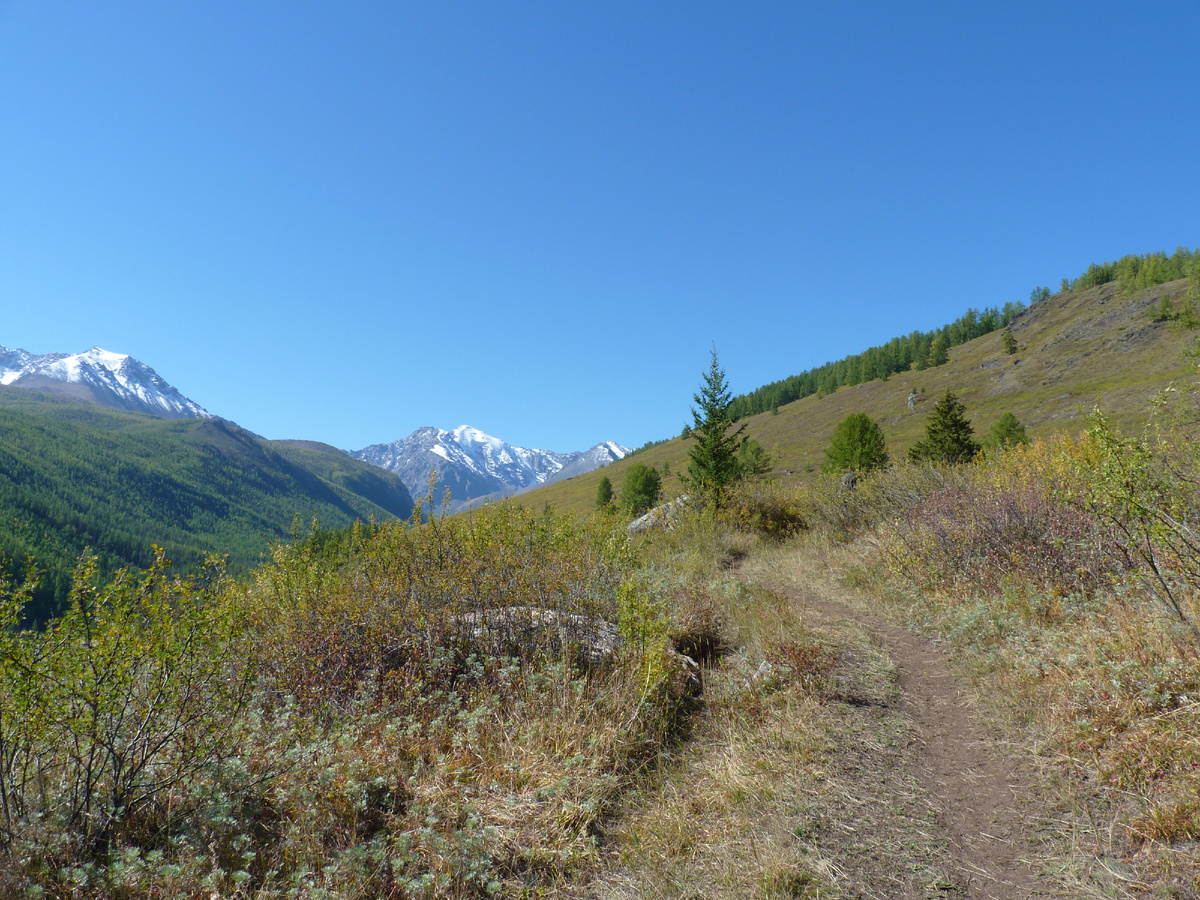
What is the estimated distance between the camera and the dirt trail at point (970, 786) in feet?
10.1

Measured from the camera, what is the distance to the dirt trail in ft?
10.1

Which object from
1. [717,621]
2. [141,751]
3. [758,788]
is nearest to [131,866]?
[141,751]

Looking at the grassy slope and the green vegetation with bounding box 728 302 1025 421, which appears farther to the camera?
the green vegetation with bounding box 728 302 1025 421

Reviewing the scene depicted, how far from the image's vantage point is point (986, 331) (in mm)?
129125

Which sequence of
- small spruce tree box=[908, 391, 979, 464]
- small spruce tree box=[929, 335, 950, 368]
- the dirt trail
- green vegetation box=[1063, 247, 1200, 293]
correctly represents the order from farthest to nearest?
small spruce tree box=[929, 335, 950, 368] < green vegetation box=[1063, 247, 1200, 293] < small spruce tree box=[908, 391, 979, 464] < the dirt trail

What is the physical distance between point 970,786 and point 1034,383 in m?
95.5

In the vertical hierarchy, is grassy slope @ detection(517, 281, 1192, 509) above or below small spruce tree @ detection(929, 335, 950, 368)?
below

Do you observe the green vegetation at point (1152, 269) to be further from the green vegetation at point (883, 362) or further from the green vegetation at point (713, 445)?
the green vegetation at point (713, 445)

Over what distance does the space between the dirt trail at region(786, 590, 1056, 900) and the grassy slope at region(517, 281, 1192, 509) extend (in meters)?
41.3

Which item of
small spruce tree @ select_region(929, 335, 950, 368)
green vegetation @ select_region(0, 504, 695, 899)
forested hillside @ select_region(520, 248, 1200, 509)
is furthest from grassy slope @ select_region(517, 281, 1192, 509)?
green vegetation @ select_region(0, 504, 695, 899)

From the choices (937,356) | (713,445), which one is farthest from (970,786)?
(937,356)

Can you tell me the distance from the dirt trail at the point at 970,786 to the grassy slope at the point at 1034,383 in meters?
41.3

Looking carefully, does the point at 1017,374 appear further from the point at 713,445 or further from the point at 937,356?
the point at 713,445

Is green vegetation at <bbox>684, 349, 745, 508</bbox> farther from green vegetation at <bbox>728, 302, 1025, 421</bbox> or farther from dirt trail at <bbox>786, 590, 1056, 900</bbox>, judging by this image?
green vegetation at <bbox>728, 302, 1025, 421</bbox>
